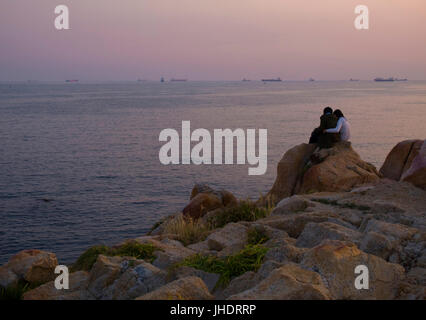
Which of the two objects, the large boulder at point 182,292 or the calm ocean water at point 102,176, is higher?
the large boulder at point 182,292

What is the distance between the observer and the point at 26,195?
91.6ft

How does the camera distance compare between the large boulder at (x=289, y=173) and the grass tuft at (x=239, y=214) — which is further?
the large boulder at (x=289, y=173)

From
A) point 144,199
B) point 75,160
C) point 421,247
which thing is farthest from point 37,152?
point 421,247

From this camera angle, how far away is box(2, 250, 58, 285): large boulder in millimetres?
10531

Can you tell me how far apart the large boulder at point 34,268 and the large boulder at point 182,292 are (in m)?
4.95

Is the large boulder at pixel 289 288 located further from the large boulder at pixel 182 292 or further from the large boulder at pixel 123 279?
the large boulder at pixel 123 279

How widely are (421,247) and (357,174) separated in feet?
31.1

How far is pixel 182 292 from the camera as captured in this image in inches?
266

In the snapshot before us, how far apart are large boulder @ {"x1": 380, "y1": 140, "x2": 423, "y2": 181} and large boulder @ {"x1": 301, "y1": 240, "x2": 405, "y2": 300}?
12426 millimetres

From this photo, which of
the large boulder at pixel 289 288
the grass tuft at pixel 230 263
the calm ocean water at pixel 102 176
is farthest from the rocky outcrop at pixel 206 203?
the large boulder at pixel 289 288

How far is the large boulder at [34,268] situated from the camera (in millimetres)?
10531

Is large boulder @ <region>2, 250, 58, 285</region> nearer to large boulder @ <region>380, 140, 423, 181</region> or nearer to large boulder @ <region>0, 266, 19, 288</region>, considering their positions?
large boulder @ <region>0, 266, 19, 288</region>

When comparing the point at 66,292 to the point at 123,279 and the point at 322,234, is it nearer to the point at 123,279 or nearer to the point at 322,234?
the point at 123,279
